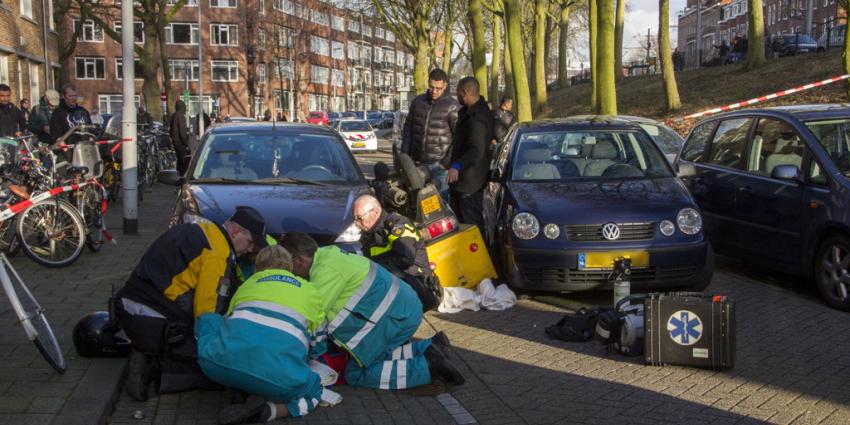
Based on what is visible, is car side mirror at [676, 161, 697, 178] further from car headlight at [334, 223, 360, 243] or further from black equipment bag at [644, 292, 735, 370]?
car headlight at [334, 223, 360, 243]

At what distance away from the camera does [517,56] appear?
26.7 metres

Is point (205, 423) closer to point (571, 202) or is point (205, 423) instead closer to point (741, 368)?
point (741, 368)

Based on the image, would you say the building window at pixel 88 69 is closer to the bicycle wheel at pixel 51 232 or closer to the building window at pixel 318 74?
the building window at pixel 318 74

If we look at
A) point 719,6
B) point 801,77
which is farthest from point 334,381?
point 719,6

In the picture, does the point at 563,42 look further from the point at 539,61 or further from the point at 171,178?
the point at 171,178

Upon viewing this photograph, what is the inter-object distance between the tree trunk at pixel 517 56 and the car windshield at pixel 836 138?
54.9 ft

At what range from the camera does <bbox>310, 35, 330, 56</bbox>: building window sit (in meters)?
101

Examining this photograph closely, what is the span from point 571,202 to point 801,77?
77.4ft

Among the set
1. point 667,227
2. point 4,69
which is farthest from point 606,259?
point 4,69

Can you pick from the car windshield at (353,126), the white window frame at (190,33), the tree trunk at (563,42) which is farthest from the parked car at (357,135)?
the white window frame at (190,33)

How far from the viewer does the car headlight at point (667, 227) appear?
8.00 meters

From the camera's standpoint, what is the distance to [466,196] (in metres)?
9.96

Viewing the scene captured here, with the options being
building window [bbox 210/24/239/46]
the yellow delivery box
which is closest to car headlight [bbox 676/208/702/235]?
the yellow delivery box

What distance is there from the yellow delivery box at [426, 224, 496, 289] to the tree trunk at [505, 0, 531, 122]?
17.1 metres
